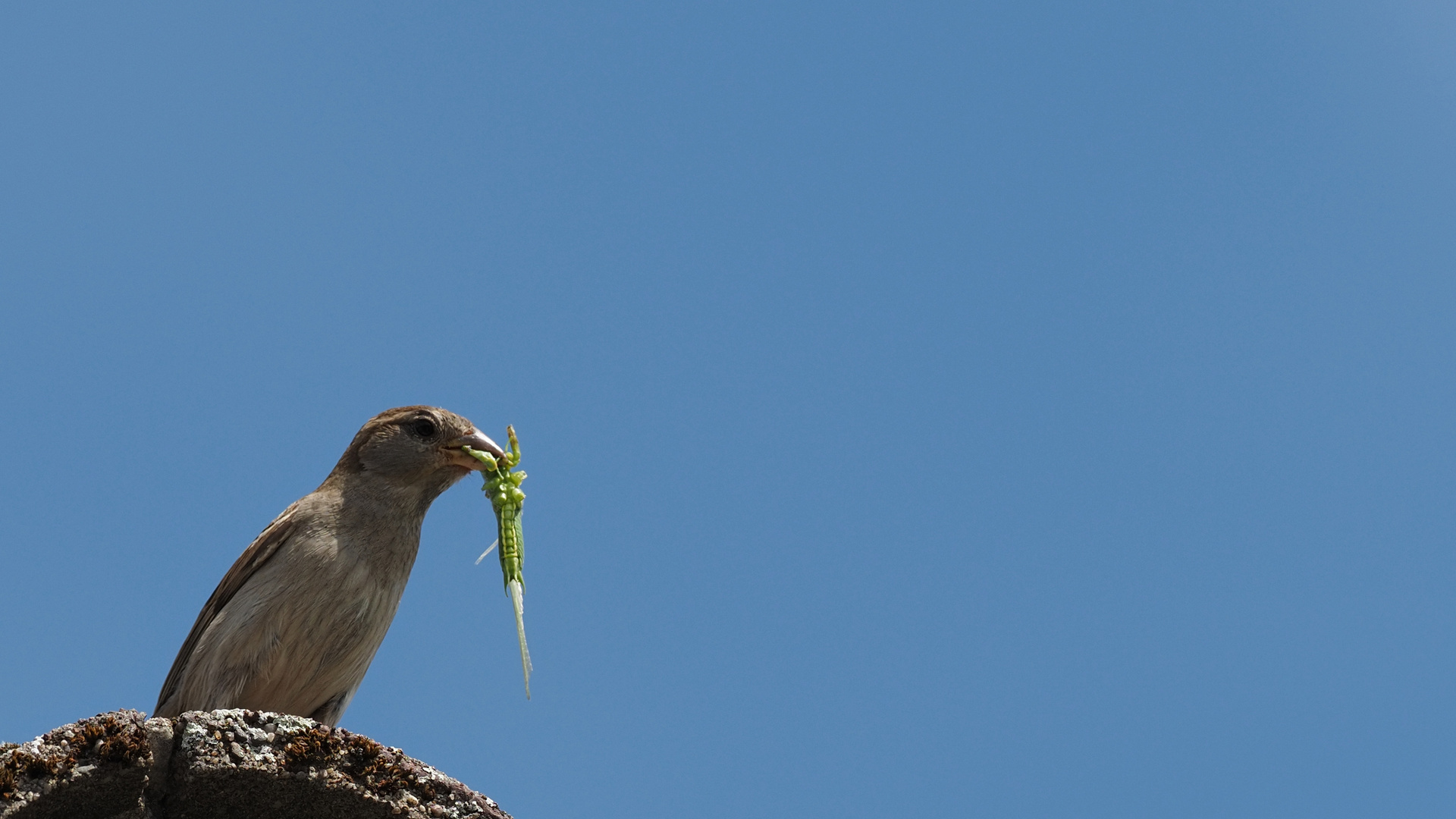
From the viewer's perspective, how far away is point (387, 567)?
29.5ft

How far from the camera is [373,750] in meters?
5.10

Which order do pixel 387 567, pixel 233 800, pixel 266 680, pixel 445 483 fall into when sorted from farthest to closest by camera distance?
pixel 445 483 → pixel 387 567 → pixel 266 680 → pixel 233 800

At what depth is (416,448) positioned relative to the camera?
9.85 m

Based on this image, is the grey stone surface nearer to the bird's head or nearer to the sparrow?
the sparrow

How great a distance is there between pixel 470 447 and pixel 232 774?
5.06 m

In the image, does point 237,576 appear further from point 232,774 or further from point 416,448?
point 232,774

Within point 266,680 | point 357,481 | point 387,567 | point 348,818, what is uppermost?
point 357,481

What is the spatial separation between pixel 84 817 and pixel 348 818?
0.91 m

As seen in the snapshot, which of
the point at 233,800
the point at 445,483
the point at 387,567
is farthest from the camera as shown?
the point at 445,483

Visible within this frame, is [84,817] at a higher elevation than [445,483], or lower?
lower

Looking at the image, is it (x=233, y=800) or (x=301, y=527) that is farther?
(x=301, y=527)

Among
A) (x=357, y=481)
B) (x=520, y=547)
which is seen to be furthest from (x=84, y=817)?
(x=357, y=481)

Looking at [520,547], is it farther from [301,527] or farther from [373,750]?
[373,750]

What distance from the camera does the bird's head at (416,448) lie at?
9.75m
